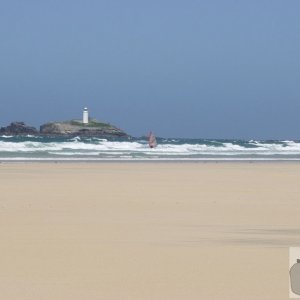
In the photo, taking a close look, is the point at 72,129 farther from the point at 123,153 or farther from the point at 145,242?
the point at 145,242

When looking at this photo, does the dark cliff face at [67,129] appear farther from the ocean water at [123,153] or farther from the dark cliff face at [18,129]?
the ocean water at [123,153]

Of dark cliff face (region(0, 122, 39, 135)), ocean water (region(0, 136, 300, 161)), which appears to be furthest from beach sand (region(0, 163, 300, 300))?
dark cliff face (region(0, 122, 39, 135))

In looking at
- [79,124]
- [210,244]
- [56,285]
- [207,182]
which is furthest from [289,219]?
[79,124]

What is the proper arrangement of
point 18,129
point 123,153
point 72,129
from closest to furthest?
1. point 123,153
2. point 18,129
3. point 72,129

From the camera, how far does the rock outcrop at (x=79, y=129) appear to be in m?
87.1

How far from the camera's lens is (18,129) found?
85.3 meters

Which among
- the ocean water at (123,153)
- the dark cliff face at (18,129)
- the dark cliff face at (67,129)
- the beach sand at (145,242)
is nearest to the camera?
the beach sand at (145,242)

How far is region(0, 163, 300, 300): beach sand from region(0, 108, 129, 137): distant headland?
6905 cm

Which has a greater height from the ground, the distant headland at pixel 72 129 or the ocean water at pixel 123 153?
the distant headland at pixel 72 129

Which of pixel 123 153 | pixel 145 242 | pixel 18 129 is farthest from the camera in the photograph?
pixel 18 129

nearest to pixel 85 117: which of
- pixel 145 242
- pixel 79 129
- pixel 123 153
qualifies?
pixel 79 129

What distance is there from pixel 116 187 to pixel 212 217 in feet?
20.1

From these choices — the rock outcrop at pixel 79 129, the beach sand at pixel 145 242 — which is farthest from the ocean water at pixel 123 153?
the rock outcrop at pixel 79 129

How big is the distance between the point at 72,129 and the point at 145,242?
7943cm
